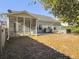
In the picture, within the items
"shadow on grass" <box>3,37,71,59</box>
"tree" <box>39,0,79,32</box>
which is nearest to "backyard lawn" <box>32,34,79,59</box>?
"shadow on grass" <box>3,37,71,59</box>

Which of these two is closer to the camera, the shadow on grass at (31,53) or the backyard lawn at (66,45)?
the shadow on grass at (31,53)

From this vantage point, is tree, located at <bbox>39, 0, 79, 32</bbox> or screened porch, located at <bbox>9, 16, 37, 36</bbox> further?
screened porch, located at <bbox>9, 16, 37, 36</bbox>

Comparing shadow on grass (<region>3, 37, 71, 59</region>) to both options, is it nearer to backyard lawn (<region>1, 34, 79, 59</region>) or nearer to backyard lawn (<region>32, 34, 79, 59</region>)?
backyard lawn (<region>1, 34, 79, 59</region>)

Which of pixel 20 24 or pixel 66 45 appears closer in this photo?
pixel 66 45

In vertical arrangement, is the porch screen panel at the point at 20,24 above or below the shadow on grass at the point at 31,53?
above

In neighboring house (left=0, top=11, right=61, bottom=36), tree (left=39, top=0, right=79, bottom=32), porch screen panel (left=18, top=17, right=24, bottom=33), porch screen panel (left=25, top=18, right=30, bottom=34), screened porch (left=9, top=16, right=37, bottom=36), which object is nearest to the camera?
tree (left=39, top=0, right=79, bottom=32)

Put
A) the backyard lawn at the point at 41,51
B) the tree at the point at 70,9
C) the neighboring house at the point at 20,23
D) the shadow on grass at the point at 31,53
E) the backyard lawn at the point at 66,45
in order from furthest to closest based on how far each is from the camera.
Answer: the neighboring house at the point at 20,23 → the backyard lawn at the point at 66,45 → the backyard lawn at the point at 41,51 → the shadow on grass at the point at 31,53 → the tree at the point at 70,9

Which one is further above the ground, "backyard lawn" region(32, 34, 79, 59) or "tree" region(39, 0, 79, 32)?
"tree" region(39, 0, 79, 32)

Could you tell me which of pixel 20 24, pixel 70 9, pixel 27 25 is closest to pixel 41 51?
pixel 70 9

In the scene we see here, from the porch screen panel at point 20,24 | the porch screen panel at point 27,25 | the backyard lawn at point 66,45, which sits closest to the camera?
the backyard lawn at point 66,45

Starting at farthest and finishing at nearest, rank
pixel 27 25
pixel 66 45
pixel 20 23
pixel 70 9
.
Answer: pixel 27 25, pixel 20 23, pixel 66 45, pixel 70 9

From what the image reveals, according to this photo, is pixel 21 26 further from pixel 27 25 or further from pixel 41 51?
pixel 41 51

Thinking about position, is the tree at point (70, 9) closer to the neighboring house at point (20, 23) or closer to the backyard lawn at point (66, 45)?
the backyard lawn at point (66, 45)

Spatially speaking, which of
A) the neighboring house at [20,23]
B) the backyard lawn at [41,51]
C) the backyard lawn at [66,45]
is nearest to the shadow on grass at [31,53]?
the backyard lawn at [41,51]
